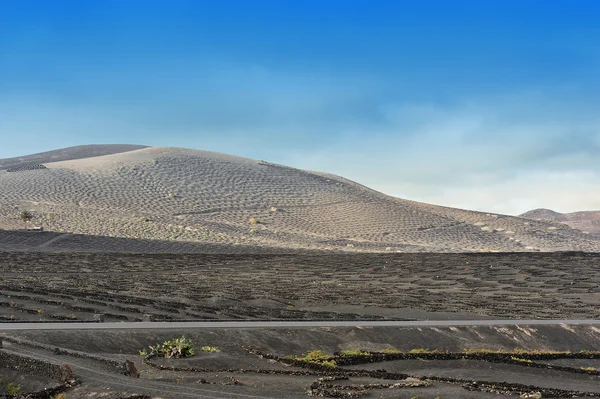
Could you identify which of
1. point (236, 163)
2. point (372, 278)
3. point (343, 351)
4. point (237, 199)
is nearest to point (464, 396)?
point (343, 351)

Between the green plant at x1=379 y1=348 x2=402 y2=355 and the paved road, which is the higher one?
the paved road

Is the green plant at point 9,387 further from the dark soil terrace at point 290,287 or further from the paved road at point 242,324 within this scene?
the dark soil terrace at point 290,287

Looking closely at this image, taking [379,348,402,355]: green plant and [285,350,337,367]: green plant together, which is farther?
[379,348,402,355]: green plant

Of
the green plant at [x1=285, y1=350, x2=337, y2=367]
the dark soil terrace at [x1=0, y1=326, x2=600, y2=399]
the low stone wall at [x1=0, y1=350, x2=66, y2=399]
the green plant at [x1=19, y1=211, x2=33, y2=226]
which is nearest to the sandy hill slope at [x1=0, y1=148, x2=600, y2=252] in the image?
the green plant at [x1=19, y1=211, x2=33, y2=226]

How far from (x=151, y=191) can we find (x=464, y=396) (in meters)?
117

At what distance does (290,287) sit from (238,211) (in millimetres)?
71339

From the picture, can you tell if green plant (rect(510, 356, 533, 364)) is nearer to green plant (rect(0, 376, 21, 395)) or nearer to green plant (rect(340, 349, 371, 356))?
green plant (rect(340, 349, 371, 356))

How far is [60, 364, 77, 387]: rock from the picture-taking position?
19.1 meters

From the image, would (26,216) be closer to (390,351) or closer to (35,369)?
(390,351)

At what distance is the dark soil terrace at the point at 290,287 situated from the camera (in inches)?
1540

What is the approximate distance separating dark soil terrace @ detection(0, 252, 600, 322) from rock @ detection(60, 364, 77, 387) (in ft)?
44.1

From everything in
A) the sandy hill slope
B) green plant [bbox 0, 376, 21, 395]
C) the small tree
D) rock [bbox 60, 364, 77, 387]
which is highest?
the sandy hill slope

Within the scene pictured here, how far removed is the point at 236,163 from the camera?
165 metres

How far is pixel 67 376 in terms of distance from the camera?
19578mm
